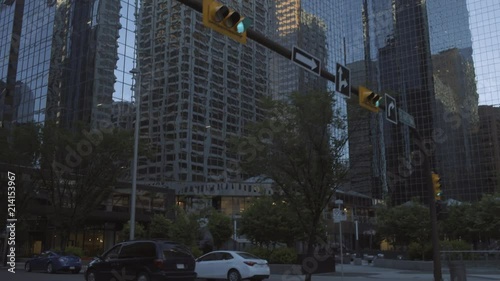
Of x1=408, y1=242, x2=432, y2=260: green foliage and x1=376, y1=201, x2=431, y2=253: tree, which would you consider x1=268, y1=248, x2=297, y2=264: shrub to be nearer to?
x1=408, y1=242, x2=432, y2=260: green foliage

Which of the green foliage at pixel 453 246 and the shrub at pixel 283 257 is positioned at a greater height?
the green foliage at pixel 453 246

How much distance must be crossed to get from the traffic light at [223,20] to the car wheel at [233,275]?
13768 mm

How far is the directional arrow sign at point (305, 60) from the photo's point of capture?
1027cm

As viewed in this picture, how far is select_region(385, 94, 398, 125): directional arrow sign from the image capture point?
1406cm

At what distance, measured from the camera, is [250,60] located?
314 feet

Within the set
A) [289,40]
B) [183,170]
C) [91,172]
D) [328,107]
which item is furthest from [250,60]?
[328,107]

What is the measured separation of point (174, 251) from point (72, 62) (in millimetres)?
58855

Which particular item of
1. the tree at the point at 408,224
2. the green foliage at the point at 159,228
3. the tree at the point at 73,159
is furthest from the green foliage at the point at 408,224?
the tree at the point at 73,159

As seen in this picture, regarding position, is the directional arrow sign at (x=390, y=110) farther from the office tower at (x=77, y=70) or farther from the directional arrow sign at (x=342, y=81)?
the office tower at (x=77, y=70)

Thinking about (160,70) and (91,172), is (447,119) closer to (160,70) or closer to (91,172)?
(160,70)

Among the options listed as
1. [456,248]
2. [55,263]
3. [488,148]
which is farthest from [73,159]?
[488,148]

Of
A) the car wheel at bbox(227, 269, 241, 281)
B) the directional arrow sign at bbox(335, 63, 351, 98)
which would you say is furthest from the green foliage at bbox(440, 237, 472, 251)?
the directional arrow sign at bbox(335, 63, 351, 98)

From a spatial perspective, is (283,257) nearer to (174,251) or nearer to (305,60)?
(174,251)

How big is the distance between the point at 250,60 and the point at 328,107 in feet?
260
